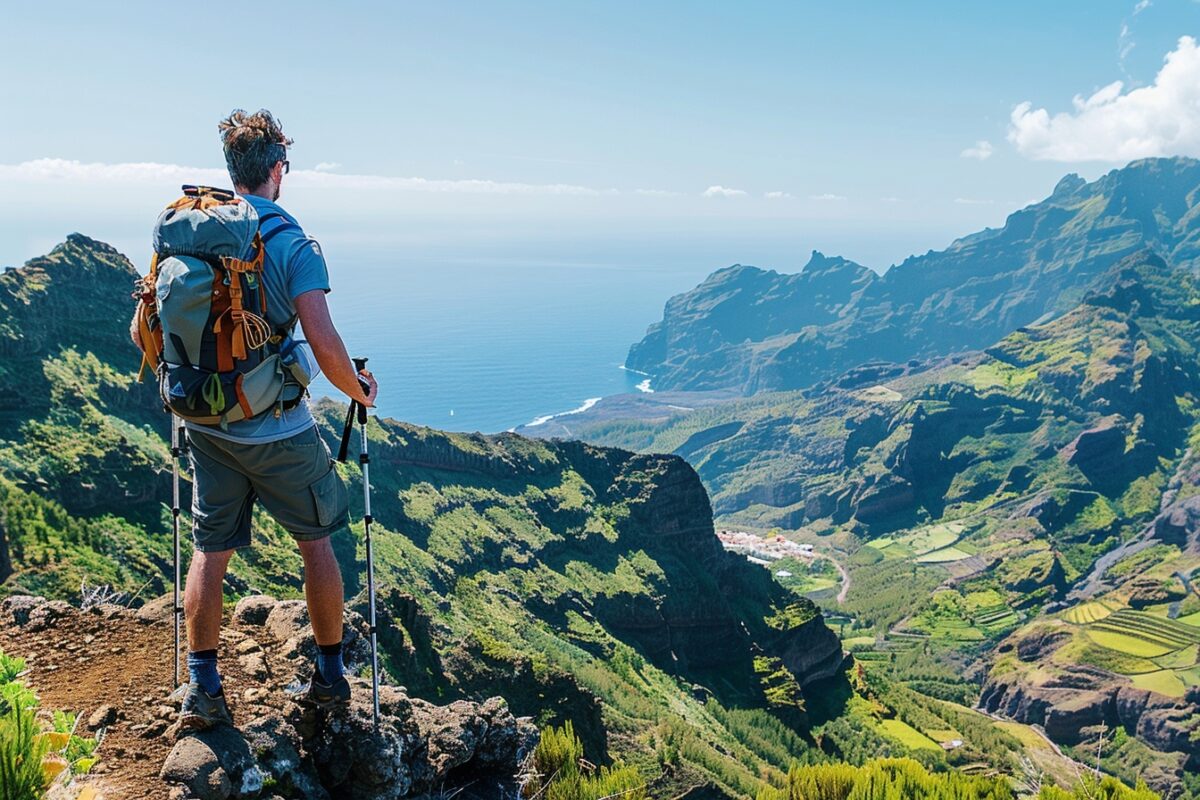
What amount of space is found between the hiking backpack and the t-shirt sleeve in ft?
0.70

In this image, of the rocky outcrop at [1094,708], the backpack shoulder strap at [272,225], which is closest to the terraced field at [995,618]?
the rocky outcrop at [1094,708]

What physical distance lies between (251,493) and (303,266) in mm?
1998

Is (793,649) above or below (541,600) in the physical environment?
below

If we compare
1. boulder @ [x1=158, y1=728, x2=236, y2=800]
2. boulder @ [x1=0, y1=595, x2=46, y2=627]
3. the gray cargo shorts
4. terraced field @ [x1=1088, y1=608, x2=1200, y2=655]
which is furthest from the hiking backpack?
terraced field @ [x1=1088, y1=608, x2=1200, y2=655]

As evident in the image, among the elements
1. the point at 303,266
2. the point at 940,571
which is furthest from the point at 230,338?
the point at 940,571

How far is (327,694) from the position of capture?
7.65m

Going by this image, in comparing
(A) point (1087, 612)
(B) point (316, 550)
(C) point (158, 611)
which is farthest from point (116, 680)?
(A) point (1087, 612)

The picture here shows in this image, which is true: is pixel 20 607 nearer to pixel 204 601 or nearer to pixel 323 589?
pixel 204 601

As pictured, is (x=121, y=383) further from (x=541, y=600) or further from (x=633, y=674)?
(x=633, y=674)

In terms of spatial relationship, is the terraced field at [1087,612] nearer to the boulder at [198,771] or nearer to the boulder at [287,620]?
the boulder at [287,620]

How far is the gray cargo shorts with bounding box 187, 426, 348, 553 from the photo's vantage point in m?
6.66

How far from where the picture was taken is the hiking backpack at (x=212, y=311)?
6.11 m

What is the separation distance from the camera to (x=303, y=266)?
6.43 m

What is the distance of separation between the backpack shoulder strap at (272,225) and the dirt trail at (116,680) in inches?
161
